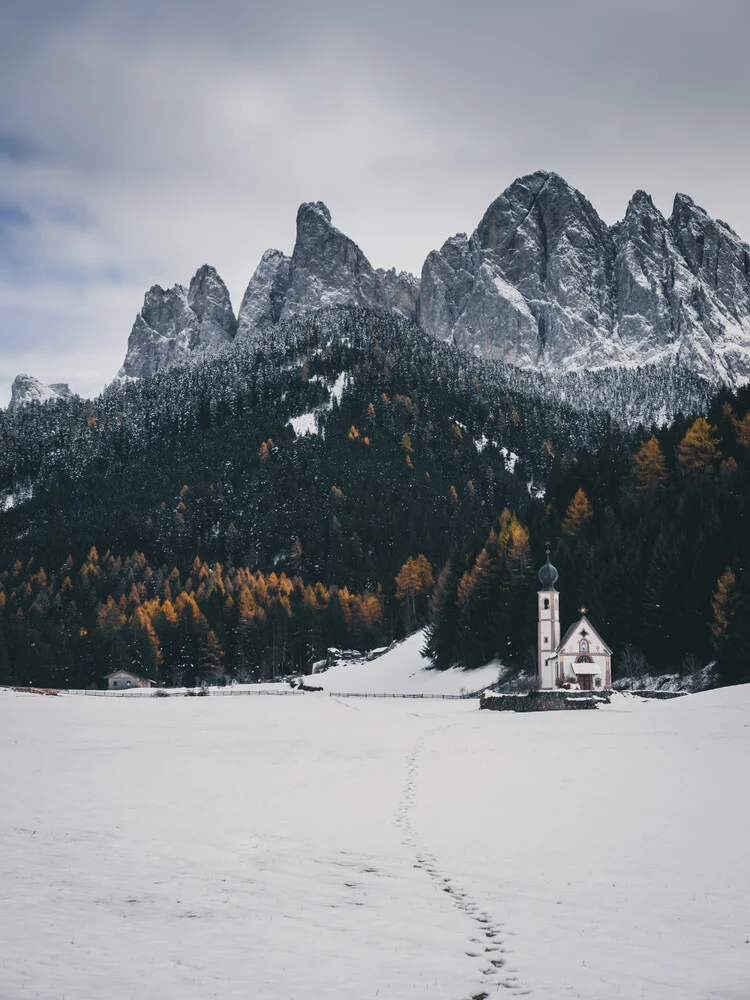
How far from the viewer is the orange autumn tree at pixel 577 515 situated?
85.2 meters

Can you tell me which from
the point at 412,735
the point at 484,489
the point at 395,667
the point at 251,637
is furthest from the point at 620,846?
the point at 484,489

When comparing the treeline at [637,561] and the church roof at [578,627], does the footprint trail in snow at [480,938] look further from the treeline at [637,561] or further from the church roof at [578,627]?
the church roof at [578,627]

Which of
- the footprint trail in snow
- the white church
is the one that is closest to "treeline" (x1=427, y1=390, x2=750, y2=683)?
the white church

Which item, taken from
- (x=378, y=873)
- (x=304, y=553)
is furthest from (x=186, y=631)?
(x=378, y=873)

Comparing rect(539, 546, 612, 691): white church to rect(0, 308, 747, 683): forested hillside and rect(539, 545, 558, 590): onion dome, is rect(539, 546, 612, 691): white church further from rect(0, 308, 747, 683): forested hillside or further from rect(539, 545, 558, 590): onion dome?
rect(539, 545, 558, 590): onion dome

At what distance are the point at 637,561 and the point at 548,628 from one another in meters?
9.00

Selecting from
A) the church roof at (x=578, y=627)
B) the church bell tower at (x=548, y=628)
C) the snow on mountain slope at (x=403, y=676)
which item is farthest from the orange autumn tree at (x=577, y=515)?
the church roof at (x=578, y=627)

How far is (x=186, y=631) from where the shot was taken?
122 metres

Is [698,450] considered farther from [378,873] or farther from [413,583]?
[378,873]

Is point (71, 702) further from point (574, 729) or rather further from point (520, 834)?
point (520, 834)

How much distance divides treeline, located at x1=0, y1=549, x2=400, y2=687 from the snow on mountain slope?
13325 mm

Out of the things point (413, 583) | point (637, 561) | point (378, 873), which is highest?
point (637, 561)

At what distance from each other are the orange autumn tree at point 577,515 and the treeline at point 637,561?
12 centimetres

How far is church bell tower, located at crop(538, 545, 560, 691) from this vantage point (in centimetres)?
6669
